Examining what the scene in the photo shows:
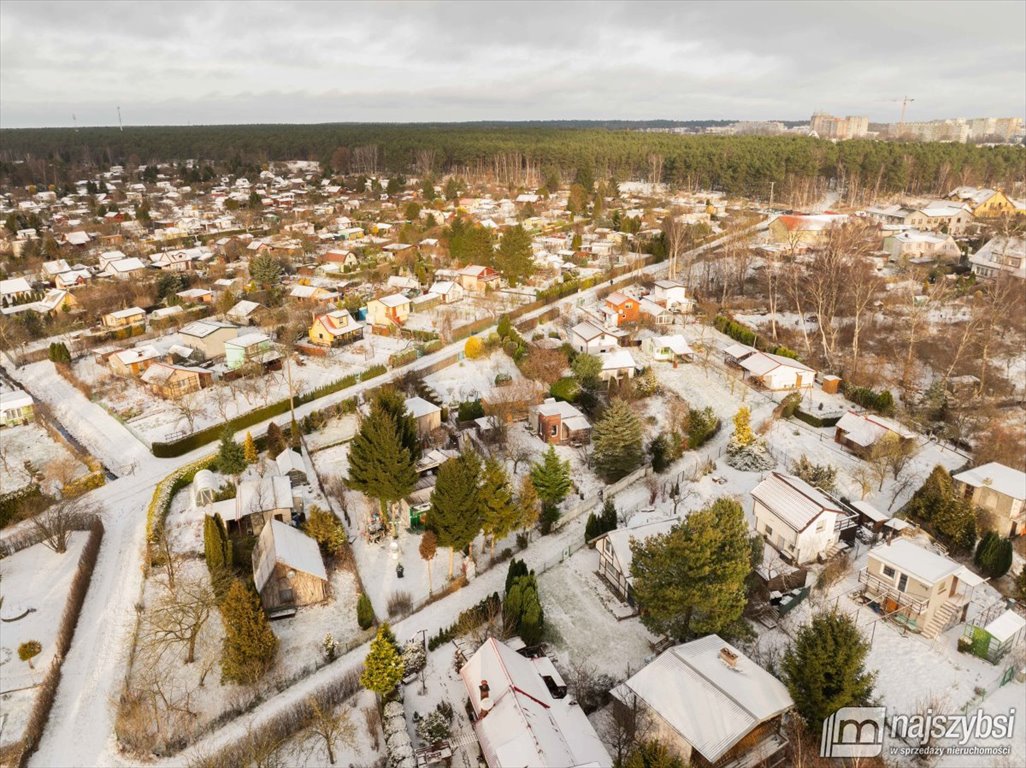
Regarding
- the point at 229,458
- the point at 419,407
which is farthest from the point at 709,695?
the point at 229,458

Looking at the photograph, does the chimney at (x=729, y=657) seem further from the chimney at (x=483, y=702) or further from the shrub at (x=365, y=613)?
the shrub at (x=365, y=613)

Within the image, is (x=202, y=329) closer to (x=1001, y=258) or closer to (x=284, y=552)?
(x=284, y=552)

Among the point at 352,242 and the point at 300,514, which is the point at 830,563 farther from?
the point at 352,242

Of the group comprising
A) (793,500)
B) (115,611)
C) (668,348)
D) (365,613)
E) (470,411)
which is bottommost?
(115,611)

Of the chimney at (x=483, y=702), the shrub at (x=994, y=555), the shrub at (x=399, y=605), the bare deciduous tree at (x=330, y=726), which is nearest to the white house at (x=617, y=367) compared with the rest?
the shrub at (x=994, y=555)

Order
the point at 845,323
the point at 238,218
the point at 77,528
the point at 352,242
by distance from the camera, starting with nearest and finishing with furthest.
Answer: the point at 77,528
the point at 845,323
the point at 352,242
the point at 238,218

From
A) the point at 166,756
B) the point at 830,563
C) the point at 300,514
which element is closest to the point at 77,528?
the point at 300,514

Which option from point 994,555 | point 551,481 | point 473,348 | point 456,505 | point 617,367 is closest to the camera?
point 456,505
